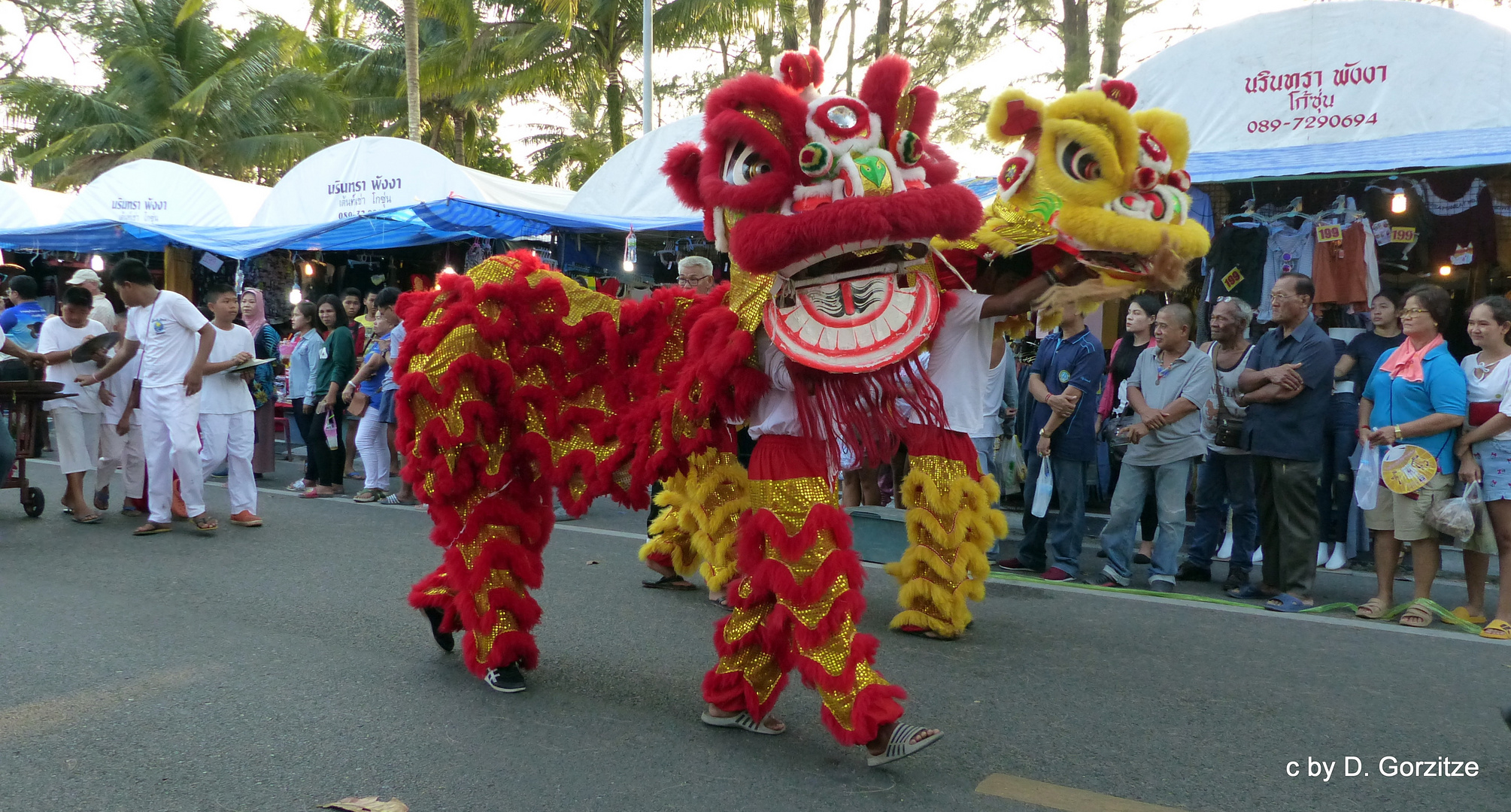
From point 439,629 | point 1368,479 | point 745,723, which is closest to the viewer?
point 745,723

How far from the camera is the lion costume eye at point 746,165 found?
3043 millimetres

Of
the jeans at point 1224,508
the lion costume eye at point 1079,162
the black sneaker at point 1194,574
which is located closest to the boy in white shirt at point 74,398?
the lion costume eye at point 1079,162

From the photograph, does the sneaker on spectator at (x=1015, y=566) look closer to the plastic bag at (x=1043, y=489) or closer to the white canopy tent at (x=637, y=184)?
the plastic bag at (x=1043, y=489)

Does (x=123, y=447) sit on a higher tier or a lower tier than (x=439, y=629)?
higher

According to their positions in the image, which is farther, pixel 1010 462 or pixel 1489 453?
pixel 1010 462

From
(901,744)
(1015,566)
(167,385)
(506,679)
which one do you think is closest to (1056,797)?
(901,744)

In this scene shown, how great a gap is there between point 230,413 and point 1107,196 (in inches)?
244

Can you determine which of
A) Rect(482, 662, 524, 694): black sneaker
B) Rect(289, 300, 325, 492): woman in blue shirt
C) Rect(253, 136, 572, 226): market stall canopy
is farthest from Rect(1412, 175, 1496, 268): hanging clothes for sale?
Rect(289, 300, 325, 492): woman in blue shirt

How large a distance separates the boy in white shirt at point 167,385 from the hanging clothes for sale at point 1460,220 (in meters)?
8.28

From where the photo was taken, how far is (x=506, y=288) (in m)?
3.63

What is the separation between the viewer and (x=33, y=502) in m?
7.39

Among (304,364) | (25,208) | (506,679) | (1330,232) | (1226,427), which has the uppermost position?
(25,208)

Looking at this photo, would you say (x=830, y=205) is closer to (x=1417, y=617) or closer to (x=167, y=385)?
(x=1417, y=617)

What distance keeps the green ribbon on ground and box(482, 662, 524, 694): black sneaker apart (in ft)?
10.5
